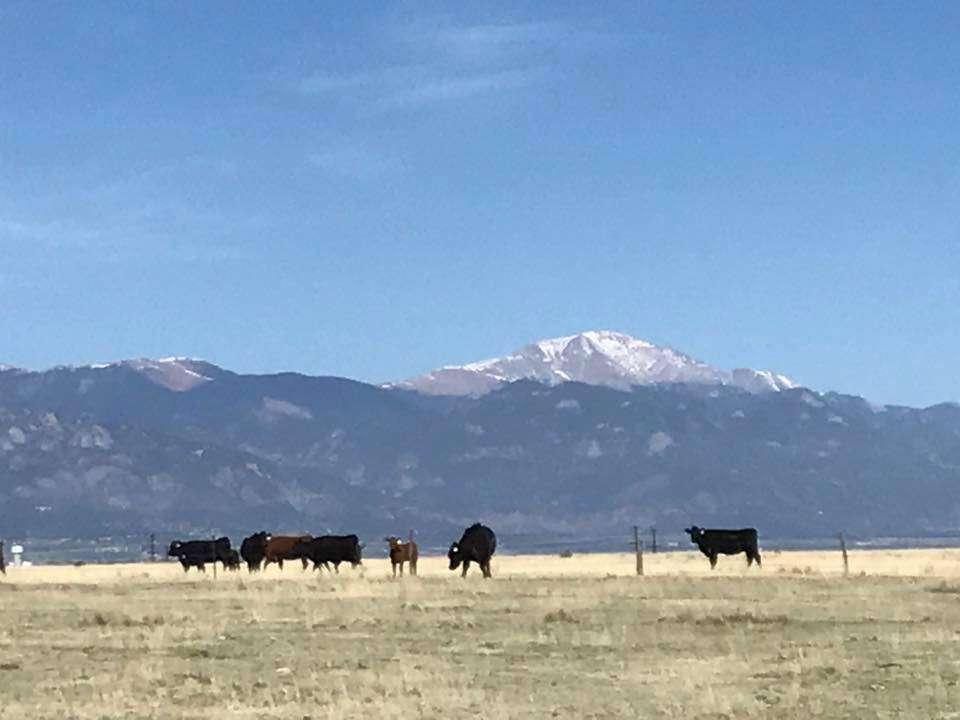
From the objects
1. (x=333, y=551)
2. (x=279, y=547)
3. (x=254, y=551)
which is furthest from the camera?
(x=279, y=547)

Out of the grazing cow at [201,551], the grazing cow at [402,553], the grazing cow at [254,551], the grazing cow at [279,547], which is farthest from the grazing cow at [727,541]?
the grazing cow at [201,551]

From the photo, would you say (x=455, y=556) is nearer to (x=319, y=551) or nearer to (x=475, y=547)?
(x=475, y=547)

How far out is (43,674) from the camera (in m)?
26.7

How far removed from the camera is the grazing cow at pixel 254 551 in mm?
77500

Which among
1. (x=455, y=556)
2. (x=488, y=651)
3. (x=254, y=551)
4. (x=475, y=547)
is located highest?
(x=254, y=551)

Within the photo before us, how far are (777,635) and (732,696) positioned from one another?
10081 millimetres

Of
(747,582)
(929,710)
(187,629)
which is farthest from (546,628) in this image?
(747,582)

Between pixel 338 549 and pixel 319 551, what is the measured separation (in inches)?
31.3

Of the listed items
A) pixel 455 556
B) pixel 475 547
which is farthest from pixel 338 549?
pixel 475 547

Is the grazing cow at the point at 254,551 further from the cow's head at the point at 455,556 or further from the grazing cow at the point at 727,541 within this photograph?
the grazing cow at the point at 727,541

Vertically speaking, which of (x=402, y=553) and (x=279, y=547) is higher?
(x=279, y=547)

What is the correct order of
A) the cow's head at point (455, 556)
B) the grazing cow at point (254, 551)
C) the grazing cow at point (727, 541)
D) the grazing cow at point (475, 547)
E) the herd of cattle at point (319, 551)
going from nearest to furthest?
the grazing cow at point (475, 547), the herd of cattle at point (319, 551), the cow's head at point (455, 556), the grazing cow at point (727, 541), the grazing cow at point (254, 551)

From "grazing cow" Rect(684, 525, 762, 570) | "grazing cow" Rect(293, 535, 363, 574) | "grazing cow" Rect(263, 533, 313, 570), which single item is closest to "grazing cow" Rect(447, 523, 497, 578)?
"grazing cow" Rect(293, 535, 363, 574)

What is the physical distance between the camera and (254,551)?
78.6m
